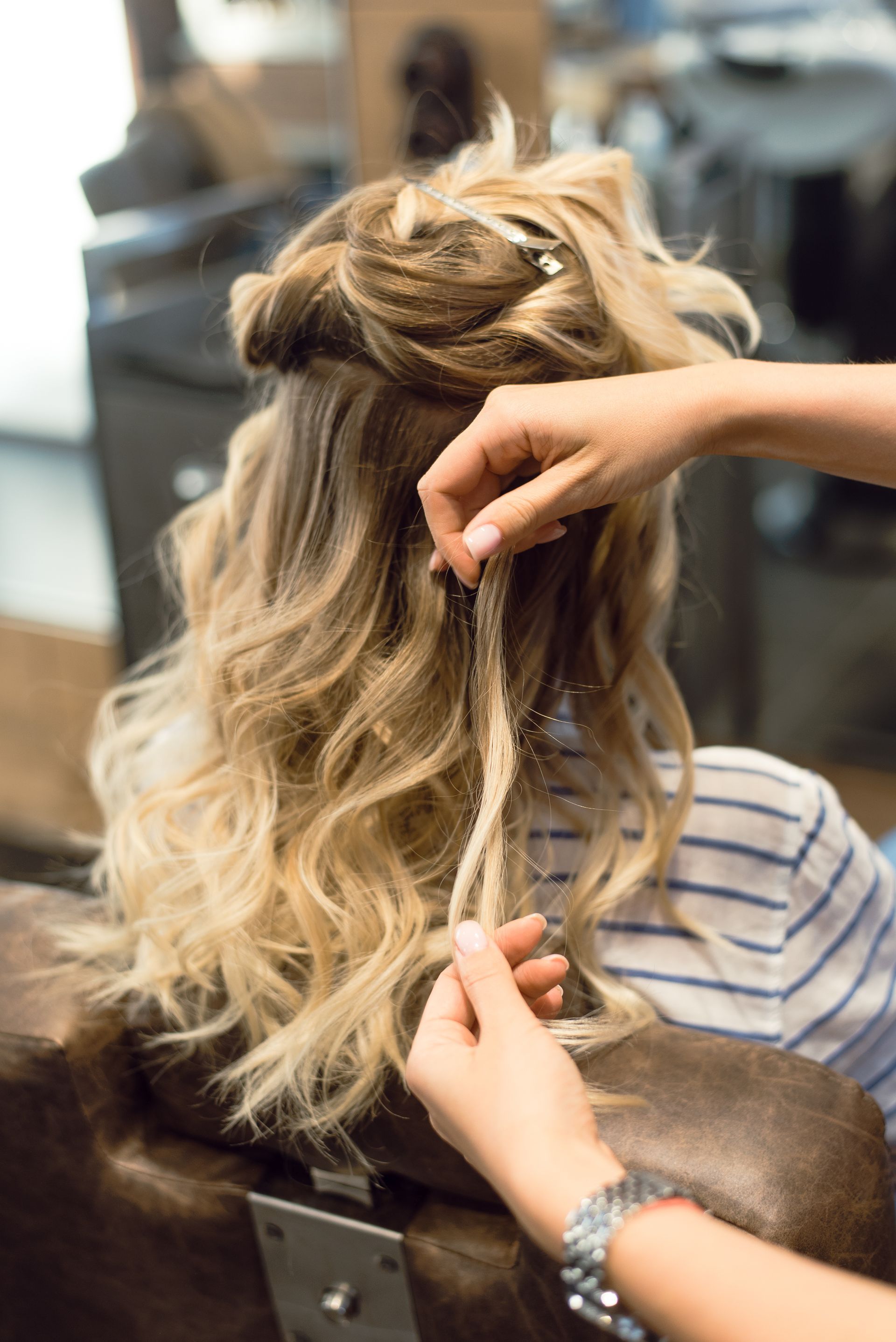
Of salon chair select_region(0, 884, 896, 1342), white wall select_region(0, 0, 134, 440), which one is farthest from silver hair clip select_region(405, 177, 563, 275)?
white wall select_region(0, 0, 134, 440)

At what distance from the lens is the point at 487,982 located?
54 centimetres

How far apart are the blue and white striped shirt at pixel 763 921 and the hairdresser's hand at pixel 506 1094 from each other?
0.32 meters

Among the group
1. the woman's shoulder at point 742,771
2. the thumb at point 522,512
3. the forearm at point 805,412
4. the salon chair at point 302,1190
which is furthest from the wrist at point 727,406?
the salon chair at point 302,1190

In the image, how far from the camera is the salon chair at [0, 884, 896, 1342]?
60 cm

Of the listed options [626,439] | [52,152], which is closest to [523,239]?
[626,439]

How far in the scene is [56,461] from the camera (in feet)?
9.11

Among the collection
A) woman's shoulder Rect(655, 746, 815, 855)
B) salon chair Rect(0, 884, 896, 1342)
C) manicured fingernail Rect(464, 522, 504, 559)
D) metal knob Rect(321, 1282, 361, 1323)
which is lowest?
metal knob Rect(321, 1282, 361, 1323)

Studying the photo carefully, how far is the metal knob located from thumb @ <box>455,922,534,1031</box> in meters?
0.31

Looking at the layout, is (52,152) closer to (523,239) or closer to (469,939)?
(523,239)

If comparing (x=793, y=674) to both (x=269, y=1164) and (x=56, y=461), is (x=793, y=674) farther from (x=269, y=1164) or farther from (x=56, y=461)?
(x=269, y=1164)

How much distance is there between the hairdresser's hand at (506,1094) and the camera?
1.50 feet

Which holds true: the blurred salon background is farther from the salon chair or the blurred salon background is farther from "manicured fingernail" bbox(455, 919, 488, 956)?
"manicured fingernail" bbox(455, 919, 488, 956)

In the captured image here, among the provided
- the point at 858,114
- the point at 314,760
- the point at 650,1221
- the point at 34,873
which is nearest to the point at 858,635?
the point at 858,114

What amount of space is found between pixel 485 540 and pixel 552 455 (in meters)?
0.07
